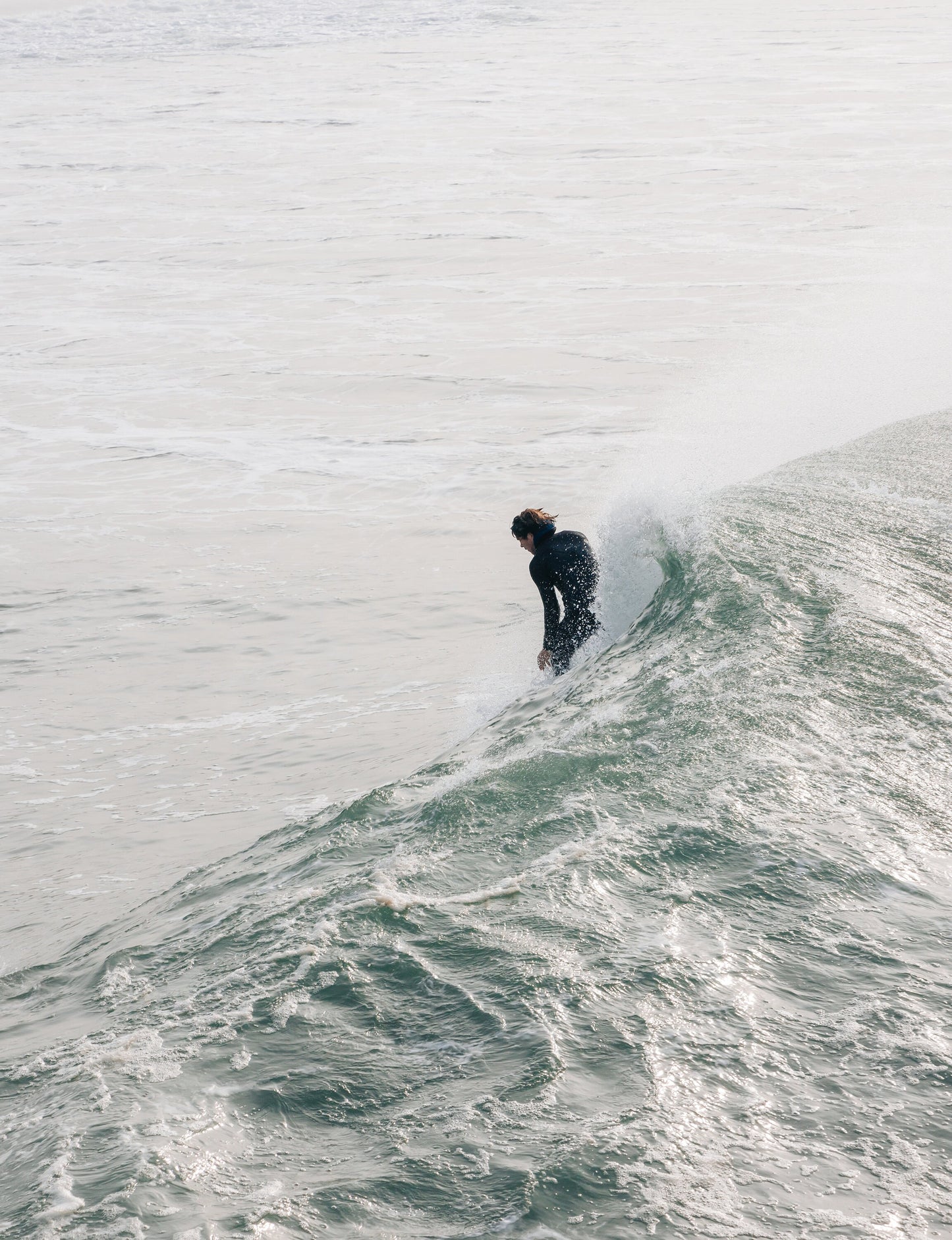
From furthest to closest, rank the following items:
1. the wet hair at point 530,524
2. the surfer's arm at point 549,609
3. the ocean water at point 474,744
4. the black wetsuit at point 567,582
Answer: the surfer's arm at point 549,609 < the black wetsuit at point 567,582 < the wet hair at point 530,524 < the ocean water at point 474,744

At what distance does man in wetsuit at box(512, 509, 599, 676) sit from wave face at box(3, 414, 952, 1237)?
115 centimetres

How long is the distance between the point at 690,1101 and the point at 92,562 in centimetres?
1001

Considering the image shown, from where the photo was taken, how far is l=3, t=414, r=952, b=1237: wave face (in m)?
3.28

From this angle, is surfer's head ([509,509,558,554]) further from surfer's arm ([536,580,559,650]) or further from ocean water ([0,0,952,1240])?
ocean water ([0,0,952,1240])

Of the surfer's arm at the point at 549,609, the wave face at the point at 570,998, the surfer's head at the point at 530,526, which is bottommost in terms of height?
the wave face at the point at 570,998

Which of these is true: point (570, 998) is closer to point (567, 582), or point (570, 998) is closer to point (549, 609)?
point (567, 582)

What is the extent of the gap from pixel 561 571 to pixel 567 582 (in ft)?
0.29

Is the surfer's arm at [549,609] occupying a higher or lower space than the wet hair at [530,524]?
lower

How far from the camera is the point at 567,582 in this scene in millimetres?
7734

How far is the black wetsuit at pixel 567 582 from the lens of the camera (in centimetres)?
767

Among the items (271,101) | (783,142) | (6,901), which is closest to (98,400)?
(6,901)

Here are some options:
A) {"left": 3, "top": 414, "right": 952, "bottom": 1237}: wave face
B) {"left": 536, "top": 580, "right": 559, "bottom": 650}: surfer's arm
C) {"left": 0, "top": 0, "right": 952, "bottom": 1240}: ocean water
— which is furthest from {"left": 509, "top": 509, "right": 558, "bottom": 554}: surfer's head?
{"left": 3, "top": 414, "right": 952, "bottom": 1237}: wave face

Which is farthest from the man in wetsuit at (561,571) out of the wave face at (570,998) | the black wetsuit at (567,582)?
the wave face at (570,998)

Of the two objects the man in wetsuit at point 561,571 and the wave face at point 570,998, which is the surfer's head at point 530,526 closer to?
the man in wetsuit at point 561,571
